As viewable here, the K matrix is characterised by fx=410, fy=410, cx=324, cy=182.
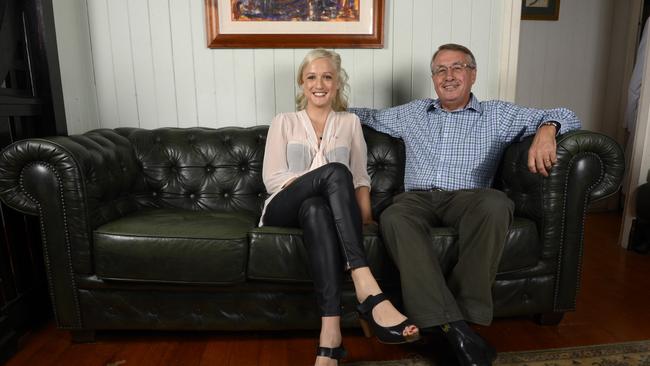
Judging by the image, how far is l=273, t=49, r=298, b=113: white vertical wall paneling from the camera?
2.30 m

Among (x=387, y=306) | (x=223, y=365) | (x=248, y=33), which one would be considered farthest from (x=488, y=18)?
(x=223, y=365)

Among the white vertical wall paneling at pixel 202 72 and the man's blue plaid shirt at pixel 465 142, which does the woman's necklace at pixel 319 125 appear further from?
the white vertical wall paneling at pixel 202 72

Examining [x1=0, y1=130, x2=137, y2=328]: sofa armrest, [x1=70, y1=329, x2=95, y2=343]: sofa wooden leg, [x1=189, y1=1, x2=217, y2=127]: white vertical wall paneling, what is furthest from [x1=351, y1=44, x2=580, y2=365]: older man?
[x1=70, y1=329, x2=95, y2=343]: sofa wooden leg

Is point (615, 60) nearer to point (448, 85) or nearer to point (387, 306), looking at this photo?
point (448, 85)

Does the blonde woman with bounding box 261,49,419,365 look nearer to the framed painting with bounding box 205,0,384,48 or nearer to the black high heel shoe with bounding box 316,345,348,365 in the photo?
the black high heel shoe with bounding box 316,345,348,365

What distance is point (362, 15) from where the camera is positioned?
2.26m

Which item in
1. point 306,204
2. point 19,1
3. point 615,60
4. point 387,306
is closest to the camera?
point 387,306

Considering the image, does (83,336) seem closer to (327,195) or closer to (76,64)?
(327,195)

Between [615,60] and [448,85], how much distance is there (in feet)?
8.32

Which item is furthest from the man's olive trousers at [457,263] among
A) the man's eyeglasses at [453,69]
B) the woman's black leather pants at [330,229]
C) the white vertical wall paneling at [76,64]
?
the white vertical wall paneling at [76,64]

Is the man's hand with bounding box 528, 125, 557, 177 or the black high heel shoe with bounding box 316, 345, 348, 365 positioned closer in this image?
the black high heel shoe with bounding box 316, 345, 348, 365

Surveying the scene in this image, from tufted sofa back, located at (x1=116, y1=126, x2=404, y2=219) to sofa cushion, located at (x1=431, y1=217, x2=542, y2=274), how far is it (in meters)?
0.52

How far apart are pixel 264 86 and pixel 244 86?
0.11m

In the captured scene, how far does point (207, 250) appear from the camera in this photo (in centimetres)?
144
